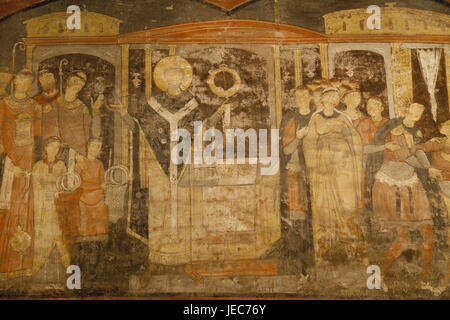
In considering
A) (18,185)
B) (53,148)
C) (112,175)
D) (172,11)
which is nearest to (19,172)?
(18,185)

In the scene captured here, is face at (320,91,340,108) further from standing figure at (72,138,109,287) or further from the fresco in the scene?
standing figure at (72,138,109,287)

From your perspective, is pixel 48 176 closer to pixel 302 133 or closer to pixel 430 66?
pixel 302 133

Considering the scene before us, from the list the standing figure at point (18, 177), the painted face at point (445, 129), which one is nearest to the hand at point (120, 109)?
the standing figure at point (18, 177)

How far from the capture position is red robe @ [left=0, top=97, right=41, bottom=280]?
7.03 meters

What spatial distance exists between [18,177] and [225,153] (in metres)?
2.67

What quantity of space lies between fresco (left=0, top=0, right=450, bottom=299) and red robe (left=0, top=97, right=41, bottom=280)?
2 cm

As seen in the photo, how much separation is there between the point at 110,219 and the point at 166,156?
107 cm

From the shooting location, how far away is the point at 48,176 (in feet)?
23.9

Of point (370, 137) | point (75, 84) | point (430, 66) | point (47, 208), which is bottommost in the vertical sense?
point (47, 208)

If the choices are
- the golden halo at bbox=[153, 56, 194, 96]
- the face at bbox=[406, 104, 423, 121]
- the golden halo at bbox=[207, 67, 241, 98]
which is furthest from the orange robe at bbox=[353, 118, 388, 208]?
the golden halo at bbox=[153, 56, 194, 96]

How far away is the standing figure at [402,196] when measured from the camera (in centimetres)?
712

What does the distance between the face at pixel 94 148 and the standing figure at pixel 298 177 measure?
2388 mm

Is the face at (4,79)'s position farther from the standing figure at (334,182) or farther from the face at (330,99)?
the face at (330,99)
